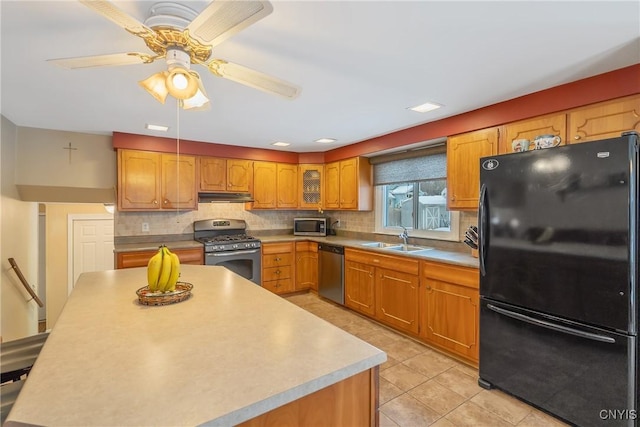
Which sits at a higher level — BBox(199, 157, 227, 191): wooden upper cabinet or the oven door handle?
BBox(199, 157, 227, 191): wooden upper cabinet

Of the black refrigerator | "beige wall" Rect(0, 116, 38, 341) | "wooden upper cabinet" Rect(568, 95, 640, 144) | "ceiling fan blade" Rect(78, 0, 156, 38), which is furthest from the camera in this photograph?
"beige wall" Rect(0, 116, 38, 341)

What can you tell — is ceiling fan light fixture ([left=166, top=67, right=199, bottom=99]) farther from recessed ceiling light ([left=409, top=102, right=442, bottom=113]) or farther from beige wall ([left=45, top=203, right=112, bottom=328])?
beige wall ([left=45, top=203, right=112, bottom=328])

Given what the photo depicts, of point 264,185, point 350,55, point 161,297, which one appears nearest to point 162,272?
point 161,297

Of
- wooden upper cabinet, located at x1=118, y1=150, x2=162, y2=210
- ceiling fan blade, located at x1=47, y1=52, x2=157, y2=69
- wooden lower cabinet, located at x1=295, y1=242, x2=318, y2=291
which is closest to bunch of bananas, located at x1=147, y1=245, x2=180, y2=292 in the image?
ceiling fan blade, located at x1=47, y1=52, x2=157, y2=69

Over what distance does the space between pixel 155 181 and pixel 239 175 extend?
42.7 inches

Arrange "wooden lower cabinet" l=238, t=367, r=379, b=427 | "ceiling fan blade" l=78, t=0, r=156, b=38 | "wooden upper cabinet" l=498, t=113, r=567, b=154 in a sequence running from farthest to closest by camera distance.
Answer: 1. "wooden upper cabinet" l=498, t=113, r=567, b=154
2. "ceiling fan blade" l=78, t=0, r=156, b=38
3. "wooden lower cabinet" l=238, t=367, r=379, b=427

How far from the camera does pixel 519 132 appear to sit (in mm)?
2504

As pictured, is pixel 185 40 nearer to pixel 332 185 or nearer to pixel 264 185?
pixel 264 185

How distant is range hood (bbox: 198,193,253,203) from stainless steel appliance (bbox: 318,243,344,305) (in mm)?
1275

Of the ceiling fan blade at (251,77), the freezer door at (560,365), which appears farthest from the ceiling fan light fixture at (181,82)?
the freezer door at (560,365)

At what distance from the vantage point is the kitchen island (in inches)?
29.2

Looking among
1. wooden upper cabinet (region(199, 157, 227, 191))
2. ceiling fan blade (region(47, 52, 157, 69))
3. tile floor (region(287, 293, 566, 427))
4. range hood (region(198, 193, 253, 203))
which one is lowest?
tile floor (region(287, 293, 566, 427))

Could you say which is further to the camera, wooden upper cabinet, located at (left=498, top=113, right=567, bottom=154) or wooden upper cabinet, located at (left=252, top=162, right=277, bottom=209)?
wooden upper cabinet, located at (left=252, top=162, right=277, bottom=209)

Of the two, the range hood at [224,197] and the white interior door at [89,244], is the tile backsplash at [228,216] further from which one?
the white interior door at [89,244]
